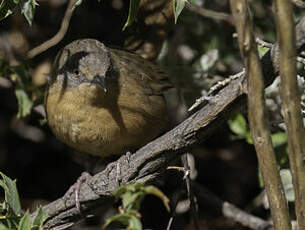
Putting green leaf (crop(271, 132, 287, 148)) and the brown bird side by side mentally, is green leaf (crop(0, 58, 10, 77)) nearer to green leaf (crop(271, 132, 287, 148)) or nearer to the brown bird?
the brown bird

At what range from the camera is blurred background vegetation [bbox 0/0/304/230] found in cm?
482

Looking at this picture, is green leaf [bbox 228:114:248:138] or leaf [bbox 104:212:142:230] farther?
green leaf [bbox 228:114:248:138]

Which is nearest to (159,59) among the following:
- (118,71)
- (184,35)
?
(184,35)

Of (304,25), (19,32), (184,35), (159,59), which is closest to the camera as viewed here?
(304,25)

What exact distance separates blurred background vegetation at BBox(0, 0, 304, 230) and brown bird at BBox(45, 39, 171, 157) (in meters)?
0.49

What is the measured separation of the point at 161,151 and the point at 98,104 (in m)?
1.06

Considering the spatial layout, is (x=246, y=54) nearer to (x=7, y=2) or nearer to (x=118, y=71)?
(x=7, y=2)

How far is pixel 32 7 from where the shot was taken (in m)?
2.88

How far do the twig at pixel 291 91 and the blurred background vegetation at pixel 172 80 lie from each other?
199 centimetres

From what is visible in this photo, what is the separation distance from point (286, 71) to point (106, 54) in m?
2.16

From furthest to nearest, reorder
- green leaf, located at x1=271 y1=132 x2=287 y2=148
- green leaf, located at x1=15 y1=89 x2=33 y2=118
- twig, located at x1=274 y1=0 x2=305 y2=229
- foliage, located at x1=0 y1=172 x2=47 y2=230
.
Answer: green leaf, located at x1=15 y1=89 x2=33 y2=118, green leaf, located at x1=271 y1=132 x2=287 y2=148, foliage, located at x1=0 y1=172 x2=47 y2=230, twig, located at x1=274 y1=0 x2=305 y2=229

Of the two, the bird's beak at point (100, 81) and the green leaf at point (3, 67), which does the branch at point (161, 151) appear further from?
the green leaf at point (3, 67)

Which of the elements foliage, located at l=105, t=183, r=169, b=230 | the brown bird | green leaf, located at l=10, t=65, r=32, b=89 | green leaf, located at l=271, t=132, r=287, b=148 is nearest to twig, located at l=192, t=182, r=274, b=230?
green leaf, located at l=271, t=132, r=287, b=148

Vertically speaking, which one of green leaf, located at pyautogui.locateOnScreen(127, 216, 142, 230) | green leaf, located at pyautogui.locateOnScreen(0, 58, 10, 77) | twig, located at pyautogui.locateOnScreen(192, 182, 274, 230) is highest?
green leaf, located at pyautogui.locateOnScreen(0, 58, 10, 77)
